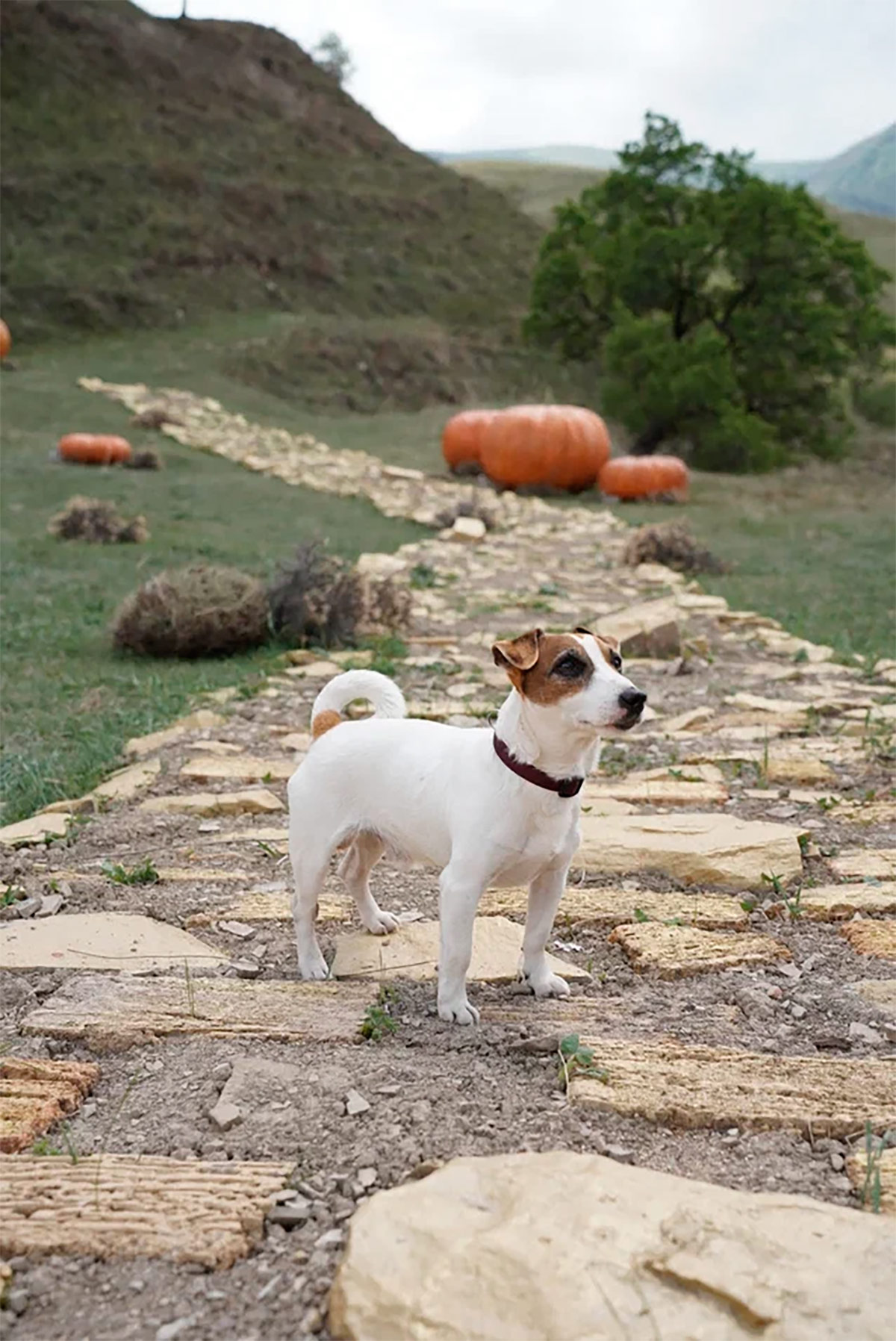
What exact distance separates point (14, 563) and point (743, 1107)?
376 inches

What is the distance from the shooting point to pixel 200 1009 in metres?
3.19

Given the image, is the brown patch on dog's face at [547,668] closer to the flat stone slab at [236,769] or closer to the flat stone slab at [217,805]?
the flat stone slab at [217,805]

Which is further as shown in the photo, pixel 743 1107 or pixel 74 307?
pixel 74 307

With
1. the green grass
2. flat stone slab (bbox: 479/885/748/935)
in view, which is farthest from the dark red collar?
the green grass

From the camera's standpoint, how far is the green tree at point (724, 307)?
20.1m

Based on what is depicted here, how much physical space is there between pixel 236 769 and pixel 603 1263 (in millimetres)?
3975

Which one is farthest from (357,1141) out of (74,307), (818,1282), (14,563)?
(74,307)

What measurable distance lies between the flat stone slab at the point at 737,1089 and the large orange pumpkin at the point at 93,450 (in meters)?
15.5

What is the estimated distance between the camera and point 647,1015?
3236 millimetres

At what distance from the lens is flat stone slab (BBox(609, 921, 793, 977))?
353cm

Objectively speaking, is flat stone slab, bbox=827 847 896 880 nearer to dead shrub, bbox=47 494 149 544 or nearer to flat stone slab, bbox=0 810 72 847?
flat stone slab, bbox=0 810 72 847

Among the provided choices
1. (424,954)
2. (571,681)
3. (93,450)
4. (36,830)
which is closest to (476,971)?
(424,954)

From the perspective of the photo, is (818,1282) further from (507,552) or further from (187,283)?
(187,283)

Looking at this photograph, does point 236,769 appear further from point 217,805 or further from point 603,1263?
point 603,1263
